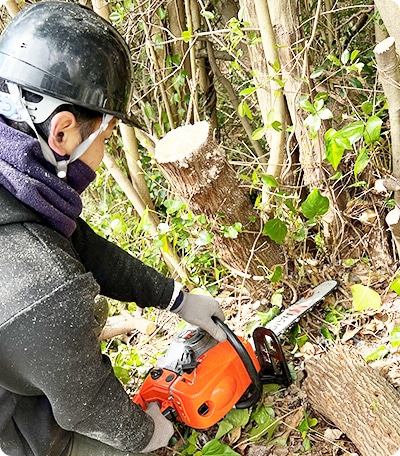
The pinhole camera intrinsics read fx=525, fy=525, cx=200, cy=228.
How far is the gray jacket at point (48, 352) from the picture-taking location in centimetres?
131

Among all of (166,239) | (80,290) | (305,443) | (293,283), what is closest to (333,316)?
(293,283)

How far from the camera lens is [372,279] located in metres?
2.53

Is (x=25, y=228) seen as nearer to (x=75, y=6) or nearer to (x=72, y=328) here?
(x=72, y=328)

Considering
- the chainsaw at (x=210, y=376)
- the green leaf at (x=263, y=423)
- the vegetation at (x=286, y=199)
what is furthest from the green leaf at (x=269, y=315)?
the green leaf at (x=263, y=423)

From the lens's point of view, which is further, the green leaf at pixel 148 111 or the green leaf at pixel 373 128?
the green leaf at pixel 148 111

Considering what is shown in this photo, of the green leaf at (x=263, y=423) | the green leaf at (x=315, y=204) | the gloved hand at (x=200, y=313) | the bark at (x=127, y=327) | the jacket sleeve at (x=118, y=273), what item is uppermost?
the jacket sleeve at (x=118, y=273)

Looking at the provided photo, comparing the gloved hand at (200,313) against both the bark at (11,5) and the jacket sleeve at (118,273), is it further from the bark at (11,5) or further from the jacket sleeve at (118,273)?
the bark at (11,5)

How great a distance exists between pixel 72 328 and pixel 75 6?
0.95m

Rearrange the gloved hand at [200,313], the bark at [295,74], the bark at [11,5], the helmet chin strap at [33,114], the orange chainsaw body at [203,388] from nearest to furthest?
the helmet chin strap at [33,114]
the orange chainsaw body at [203,388]
the gloved hand at [200,313]
the bark at [295,74]
the bark at [11,5]

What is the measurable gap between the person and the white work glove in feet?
0.11

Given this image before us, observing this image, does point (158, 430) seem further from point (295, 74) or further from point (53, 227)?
point (295, 74)

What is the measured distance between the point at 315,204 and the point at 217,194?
425 mm

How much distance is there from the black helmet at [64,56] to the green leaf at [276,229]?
0.98 meters

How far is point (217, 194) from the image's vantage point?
231 cm
